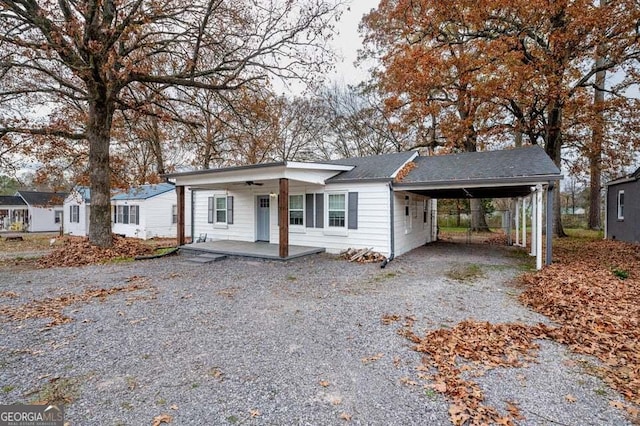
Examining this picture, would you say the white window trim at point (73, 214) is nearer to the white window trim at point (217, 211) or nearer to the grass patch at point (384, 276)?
the white window trim at point (217, 211)

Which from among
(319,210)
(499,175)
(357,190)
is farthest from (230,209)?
(499,175)

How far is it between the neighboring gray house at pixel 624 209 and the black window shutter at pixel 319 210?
42.2 feet

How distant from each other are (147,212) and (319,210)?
41.8 ft

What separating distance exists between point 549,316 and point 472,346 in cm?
213

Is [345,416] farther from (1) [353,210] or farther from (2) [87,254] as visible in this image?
(2) [87,254]

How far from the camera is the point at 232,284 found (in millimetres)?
7090

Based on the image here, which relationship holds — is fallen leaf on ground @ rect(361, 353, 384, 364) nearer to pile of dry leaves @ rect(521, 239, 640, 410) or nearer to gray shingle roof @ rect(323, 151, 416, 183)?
pile of dry leaves @ rect(521, 239, 640, 410)

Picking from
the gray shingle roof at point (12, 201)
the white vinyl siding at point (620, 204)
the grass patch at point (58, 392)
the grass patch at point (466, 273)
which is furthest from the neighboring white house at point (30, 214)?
the white vinyl siding at point (620, 204)

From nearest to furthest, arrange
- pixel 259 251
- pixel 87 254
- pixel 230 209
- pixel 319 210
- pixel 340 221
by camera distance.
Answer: pixel 87 254 < pixel 259 251 < pixel 340 221 < pixel 319 210 < pixel 230 209

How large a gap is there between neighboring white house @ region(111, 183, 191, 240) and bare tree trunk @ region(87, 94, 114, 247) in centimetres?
734

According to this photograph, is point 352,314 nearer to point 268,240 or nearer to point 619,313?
point 619,313

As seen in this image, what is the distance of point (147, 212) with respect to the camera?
61.3 feet

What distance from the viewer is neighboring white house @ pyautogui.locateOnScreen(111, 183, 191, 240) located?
18.7 m

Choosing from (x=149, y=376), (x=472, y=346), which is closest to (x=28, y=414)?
(x=149, y=376)
